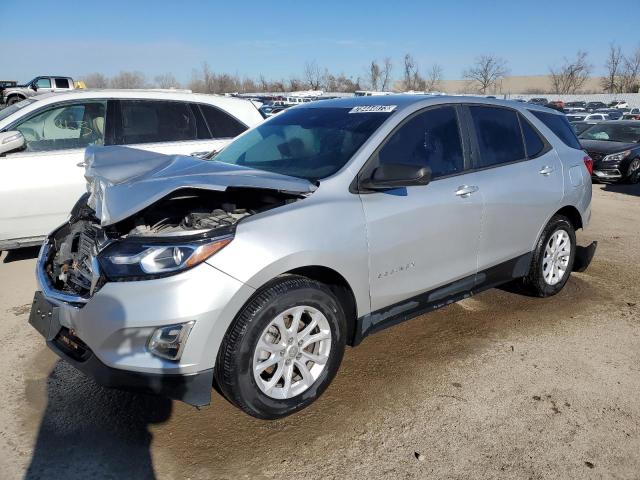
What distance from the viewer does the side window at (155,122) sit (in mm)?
5734

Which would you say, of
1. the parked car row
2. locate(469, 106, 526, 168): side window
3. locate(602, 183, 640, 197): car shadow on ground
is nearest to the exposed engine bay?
locate(469, 106, 526, 168): side window

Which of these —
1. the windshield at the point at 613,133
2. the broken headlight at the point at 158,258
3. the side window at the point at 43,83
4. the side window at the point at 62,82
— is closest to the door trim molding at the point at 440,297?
the broken headlight at the point at 158,258

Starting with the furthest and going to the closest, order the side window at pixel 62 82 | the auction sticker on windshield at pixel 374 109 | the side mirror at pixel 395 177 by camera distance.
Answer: the side window at pixel 62 82 < the auction sticker on windshield at pixel 374 109 < the side mirror at pixel 395 177

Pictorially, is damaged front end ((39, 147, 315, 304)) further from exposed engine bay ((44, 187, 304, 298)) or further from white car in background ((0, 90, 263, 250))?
white car in background ((0, 90, 263, 250))

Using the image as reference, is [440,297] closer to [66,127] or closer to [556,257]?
[556,257]

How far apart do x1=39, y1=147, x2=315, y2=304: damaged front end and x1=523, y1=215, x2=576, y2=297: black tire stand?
244 centimetres

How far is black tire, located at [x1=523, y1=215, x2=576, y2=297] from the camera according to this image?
444cm

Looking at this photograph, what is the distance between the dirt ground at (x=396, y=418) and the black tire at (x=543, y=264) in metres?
0.48

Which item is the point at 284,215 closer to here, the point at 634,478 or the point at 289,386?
the point at 289,386

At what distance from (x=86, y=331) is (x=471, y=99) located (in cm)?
314

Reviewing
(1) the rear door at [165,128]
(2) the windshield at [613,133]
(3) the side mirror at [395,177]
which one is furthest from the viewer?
(2) the windshield at [613,133]

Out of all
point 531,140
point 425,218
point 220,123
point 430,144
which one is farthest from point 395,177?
point 220,123

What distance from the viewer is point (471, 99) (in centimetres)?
406

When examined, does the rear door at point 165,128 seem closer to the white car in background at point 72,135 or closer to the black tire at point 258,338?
the white car in background at point 72,135
